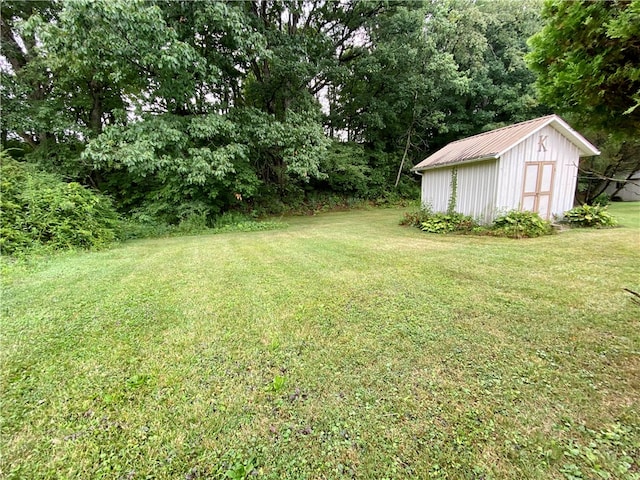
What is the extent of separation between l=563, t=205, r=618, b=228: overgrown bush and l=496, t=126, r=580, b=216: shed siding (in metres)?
0.31

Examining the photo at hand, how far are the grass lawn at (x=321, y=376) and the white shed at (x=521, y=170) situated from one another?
175 inches

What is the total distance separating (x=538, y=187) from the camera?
8.49m

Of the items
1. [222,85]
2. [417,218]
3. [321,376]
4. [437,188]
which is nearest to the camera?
[321,376]

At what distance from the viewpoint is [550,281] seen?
393 cm

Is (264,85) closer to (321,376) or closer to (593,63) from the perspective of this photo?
(593,63)

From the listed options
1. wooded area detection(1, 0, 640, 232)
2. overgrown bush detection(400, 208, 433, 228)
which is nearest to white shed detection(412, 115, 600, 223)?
overgrown bush detection(400, 208, 433, 228)

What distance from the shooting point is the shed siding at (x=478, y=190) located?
8188mm

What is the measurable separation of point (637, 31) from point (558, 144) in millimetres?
8851

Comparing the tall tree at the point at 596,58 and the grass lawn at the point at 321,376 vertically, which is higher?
the tall tree at the point at 596,58

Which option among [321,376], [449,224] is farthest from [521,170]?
[321,376]

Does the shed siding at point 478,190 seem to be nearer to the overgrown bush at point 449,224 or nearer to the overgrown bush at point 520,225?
the overgrown bush at point 449,224

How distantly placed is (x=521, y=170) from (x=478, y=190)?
1.20 m

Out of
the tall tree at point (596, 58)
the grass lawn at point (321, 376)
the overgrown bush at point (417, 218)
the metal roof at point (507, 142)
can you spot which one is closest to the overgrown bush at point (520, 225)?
the metal roof at point (507, 142)

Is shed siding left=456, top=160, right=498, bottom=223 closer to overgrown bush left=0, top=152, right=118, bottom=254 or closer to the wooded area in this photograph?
the wooded area
